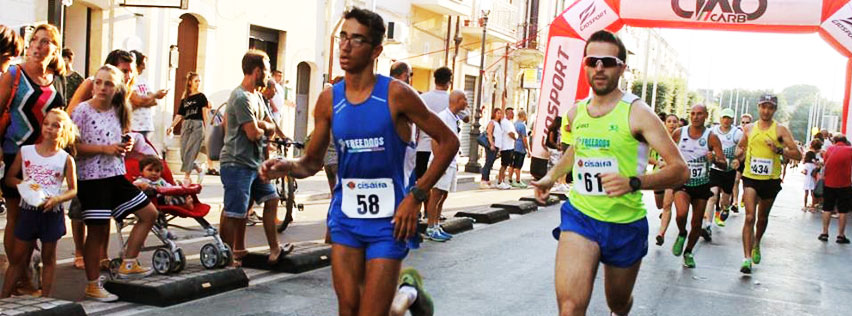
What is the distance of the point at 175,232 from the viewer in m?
9.62

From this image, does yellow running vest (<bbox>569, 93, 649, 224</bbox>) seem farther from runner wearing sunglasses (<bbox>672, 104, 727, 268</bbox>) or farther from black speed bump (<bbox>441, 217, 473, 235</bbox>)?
black speed bump (<bbox>441, 217, 473, 235</bbox>)

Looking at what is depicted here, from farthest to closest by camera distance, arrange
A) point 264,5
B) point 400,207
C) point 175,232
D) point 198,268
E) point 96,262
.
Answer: point 264,5 → point 175,232 → point 198,268 → point 96,262 → point 400,207

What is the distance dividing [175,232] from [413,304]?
5269mm

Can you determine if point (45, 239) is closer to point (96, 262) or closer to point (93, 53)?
point (96, 262)

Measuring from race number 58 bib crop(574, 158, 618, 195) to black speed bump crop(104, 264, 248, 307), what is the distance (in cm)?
292

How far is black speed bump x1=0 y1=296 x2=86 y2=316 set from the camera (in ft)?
16.9

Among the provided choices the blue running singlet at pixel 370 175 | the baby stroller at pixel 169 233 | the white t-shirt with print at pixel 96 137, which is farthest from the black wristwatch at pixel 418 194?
the baby stroller at pixel 169 233

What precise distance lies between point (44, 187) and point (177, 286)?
1.20 meters

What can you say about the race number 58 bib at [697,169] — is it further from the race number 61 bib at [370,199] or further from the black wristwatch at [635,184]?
the race number 61 bib at [370,199]

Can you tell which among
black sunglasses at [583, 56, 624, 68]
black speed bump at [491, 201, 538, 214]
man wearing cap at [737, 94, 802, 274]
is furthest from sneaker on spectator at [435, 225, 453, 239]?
black sunglasses at [583, 56, 624, 68]

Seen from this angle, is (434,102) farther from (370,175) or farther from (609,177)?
(370,175)

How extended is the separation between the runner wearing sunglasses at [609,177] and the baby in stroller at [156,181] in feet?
10.1

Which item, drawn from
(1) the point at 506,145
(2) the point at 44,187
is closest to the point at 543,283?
(2) the point at 44,187

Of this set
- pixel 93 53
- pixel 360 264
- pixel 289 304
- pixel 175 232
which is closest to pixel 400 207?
pixel 360 264
